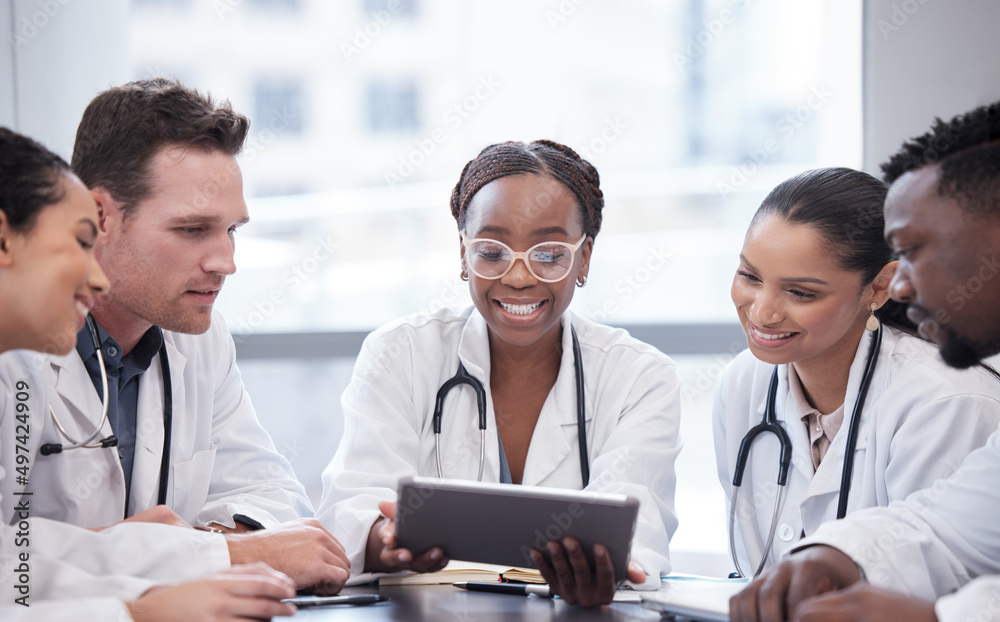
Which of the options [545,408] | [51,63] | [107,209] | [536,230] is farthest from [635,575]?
[51,63]

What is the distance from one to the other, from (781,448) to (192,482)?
1338 millimetres

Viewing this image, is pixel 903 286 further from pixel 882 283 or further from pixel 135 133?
pixel 135 133

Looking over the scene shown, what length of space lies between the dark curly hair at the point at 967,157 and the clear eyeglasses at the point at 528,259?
754 mm

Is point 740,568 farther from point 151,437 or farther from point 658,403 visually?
point 151,437

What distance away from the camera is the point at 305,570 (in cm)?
138

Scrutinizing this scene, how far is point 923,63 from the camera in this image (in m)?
3.09

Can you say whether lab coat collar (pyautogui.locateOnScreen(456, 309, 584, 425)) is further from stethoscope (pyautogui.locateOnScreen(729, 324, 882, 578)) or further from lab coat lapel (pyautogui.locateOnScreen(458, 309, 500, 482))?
stethoscope (pyautogui.locateOnScreen(729, 324, 882, 578))

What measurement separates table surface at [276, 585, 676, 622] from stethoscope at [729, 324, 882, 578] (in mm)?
564

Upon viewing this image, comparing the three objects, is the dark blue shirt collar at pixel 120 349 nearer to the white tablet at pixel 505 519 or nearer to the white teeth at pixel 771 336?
the white tablet at pixel 505 519

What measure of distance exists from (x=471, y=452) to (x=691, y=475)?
2300mm

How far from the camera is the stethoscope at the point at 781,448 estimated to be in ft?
5.58

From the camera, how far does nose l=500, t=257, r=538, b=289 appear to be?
189 cm

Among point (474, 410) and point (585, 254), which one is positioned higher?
point (585, 254)

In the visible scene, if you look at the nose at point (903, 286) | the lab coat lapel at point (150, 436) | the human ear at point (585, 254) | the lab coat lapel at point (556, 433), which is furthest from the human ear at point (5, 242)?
the nose at point (903, 286)
